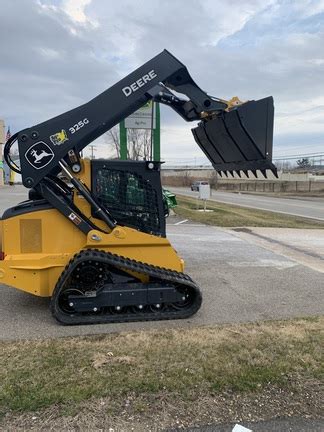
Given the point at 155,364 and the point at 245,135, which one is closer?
the point at 155,364

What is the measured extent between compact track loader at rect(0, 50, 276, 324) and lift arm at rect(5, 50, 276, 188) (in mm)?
11

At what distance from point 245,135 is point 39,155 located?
2.46 metres

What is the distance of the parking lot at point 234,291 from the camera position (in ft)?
14.9

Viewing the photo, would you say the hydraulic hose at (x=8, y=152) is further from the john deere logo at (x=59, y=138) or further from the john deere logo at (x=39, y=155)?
the john deere logo at (x=59, y=138)

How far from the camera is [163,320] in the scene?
4723mm

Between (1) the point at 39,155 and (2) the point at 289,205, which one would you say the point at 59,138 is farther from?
(2) the point at 289,205

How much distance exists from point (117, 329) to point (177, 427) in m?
1.77

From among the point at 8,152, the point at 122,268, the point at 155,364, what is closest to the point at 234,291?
the point at 122,268

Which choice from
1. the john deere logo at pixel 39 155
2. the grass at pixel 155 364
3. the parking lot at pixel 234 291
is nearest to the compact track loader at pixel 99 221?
the john deere logo at pixel 39 155

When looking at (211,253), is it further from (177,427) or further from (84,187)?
(177,427)

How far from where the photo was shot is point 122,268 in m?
4.66

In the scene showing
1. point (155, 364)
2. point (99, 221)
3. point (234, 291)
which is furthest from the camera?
point (234, 291)

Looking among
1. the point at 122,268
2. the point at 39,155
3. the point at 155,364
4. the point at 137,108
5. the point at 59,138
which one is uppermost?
the point at 137,108

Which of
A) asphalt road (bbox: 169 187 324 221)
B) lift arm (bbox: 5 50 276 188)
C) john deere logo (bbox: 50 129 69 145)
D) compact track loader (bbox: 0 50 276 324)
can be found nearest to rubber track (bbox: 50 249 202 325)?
compact track loader (bbox: 0 50 276 324)
